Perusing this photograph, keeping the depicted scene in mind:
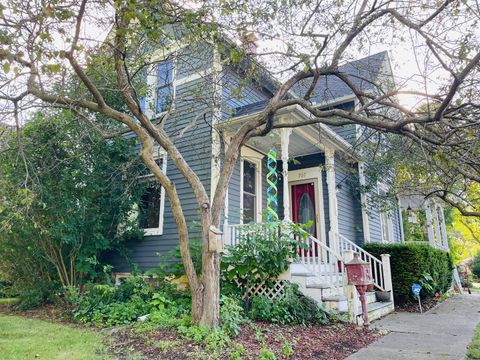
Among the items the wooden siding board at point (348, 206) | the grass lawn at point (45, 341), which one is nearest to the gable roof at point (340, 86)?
→ the wooden siding board at point (348, 206)

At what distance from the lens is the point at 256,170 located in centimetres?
887

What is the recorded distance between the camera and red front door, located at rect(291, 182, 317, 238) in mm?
9742

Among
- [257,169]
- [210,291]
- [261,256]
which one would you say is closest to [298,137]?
[257,169]

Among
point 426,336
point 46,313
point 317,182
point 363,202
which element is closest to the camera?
point 426,336

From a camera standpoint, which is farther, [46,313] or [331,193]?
[331,193]

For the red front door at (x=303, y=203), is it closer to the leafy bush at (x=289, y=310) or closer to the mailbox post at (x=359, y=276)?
the mailbox post at (x=359, y=276)

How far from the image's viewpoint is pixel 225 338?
416 cm

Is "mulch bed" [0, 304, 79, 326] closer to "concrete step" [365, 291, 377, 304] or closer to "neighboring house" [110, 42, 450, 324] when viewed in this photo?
"neighboring house" [110, 42, 450, 324]

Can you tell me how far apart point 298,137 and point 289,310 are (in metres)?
4.08

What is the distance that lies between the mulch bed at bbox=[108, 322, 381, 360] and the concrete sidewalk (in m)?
0.28

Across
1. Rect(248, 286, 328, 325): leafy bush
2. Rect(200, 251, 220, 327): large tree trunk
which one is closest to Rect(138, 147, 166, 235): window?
Rect(248, 286, 328, 325): leafy bush

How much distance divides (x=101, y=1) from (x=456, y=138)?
5.29 meters

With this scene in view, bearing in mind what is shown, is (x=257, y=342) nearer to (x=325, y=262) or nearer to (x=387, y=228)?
(x=325, y=262)

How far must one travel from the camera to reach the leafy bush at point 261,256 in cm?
594
